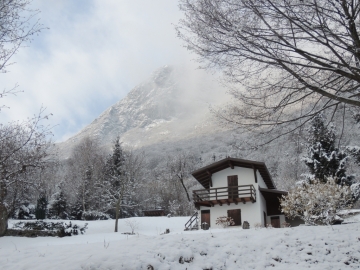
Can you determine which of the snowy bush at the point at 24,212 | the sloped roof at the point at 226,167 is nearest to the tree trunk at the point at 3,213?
the sloped roof at the point at 226,167

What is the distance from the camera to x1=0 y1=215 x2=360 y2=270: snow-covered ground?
5867 millimetres

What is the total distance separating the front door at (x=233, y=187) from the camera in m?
22.0

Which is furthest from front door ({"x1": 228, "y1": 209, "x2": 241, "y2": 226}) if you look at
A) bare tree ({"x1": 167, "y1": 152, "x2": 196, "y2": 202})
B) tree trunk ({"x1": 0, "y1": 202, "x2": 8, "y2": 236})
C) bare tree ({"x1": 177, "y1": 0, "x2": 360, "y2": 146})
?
bare tree ({"x1": 167, "y1": 152, "x2": 196, "y2": 202})

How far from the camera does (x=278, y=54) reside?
6457 mm

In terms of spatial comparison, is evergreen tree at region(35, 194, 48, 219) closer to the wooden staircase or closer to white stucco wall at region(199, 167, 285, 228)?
the wooden staircase

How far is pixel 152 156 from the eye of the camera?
6900cm

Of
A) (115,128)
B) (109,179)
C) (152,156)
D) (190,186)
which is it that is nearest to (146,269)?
(109,179)

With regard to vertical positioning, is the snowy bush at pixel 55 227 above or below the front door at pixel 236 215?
below

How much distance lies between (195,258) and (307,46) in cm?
520

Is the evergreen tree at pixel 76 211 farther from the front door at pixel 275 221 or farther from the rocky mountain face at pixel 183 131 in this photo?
the front door at pixel 275 221

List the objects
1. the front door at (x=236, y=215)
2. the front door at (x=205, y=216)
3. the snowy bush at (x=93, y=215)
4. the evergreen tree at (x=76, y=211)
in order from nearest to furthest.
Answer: the front door at (x=236, y=215) → the front door at (x=205, y=216) → the snowy bush at (x=93, y=215) → the evergreen tree at (x=76, y=211)

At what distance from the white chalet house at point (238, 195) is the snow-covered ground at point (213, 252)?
41.8 ft

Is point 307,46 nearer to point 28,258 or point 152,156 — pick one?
point 28,258

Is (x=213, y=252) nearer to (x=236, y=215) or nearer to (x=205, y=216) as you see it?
(x=236, y=215)
